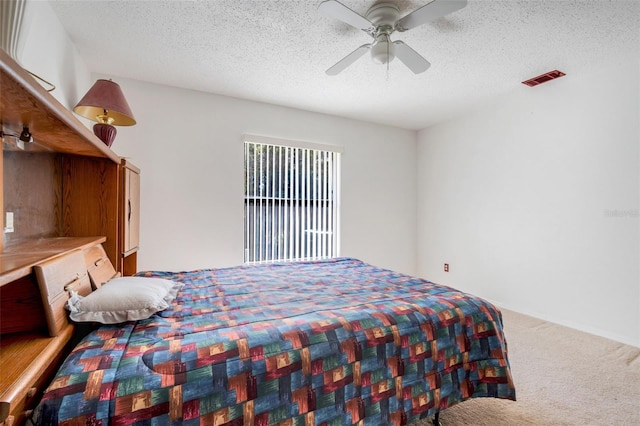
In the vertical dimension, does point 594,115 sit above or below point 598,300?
above

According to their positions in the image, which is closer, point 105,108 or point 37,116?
point 37,116

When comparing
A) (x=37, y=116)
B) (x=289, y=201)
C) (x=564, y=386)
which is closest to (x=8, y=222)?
(x=37, y=116)

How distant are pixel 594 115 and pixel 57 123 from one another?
3911 millimetres

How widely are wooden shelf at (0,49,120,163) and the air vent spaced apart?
3650mm

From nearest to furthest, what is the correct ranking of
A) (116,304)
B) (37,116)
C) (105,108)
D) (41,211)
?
(37,116) < (116,304) < (41,211) < (105,108)

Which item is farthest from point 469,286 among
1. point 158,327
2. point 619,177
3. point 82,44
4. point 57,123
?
point 82,44

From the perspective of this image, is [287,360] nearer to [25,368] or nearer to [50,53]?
[25,368]

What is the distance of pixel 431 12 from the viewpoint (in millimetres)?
1651

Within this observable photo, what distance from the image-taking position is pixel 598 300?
2.65m

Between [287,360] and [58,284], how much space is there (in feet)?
2.83

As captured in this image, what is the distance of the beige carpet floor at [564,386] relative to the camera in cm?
158

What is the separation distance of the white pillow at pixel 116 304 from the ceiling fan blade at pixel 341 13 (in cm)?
170

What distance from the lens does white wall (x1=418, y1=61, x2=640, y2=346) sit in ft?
8.27

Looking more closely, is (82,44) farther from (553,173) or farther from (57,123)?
(553,173)
